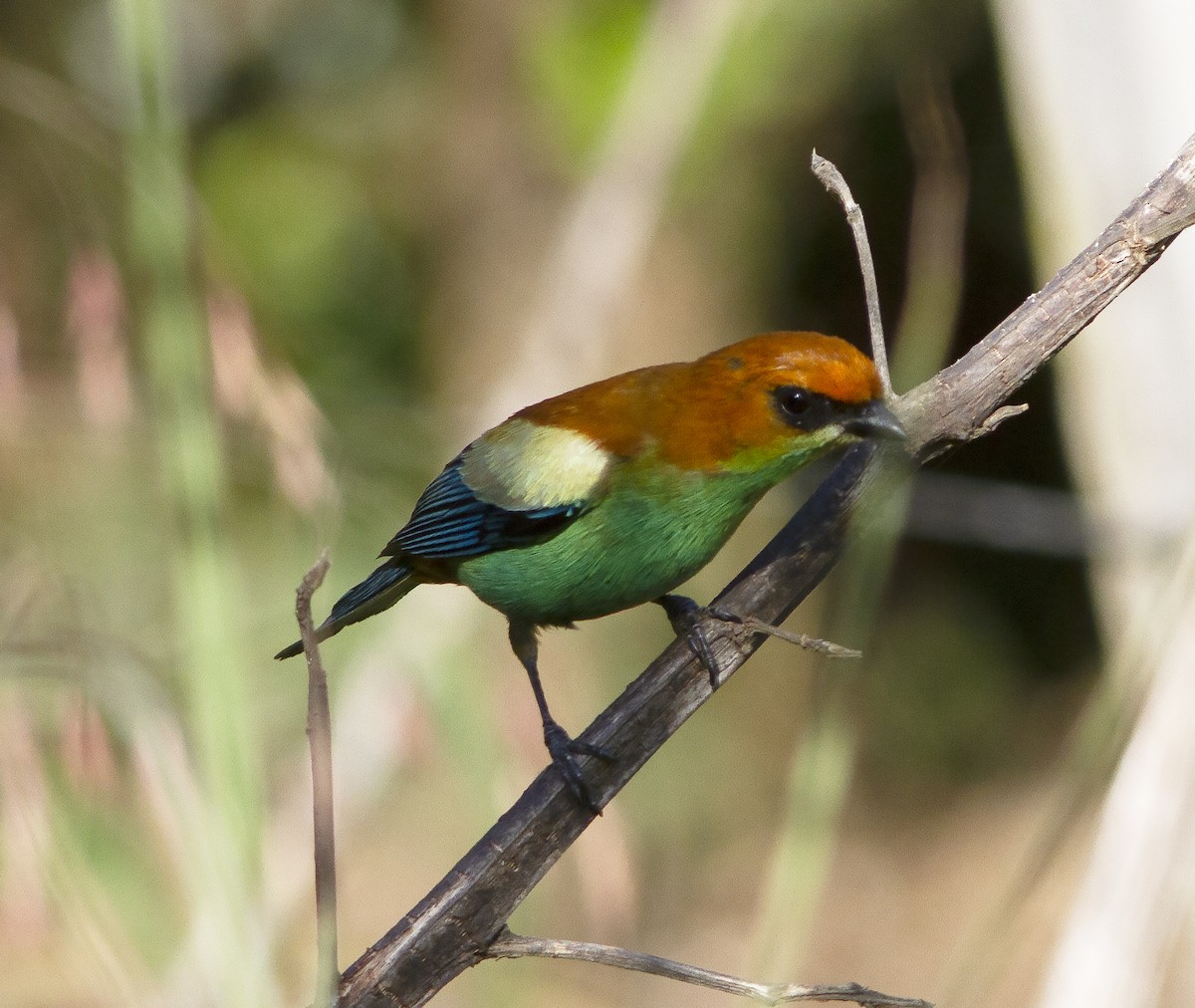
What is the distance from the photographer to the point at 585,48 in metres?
7.09

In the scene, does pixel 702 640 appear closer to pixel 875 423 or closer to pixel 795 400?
pixel 875 423

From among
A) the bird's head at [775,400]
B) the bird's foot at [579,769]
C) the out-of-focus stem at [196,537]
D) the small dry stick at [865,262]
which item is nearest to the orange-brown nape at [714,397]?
the bird's head at [775,400]

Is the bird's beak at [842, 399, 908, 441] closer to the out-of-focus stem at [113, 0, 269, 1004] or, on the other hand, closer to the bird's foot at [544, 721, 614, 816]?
the bird's foot at [544, 721, 614, 816]

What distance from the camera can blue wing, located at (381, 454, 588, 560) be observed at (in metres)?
3.40

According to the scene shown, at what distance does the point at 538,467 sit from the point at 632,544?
37 cm

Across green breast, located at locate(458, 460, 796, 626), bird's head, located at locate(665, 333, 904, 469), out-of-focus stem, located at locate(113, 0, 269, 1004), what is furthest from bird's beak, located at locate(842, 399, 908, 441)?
out-of-focus stem, located at locate(113, 0, 269, 1004)

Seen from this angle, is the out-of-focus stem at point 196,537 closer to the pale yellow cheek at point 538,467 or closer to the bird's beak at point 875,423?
the pale yellow cheek at point 538,467

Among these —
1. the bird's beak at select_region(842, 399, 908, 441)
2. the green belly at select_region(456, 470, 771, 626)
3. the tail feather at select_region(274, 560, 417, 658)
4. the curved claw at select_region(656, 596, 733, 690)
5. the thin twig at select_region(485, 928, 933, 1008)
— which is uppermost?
the tail feather at select_region(274, 560, 417, 658)

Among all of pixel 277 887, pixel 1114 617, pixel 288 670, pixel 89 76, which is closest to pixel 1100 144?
pixel 1114 617

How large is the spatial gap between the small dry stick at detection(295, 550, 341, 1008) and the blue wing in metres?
1.68

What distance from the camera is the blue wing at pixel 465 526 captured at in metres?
3.40

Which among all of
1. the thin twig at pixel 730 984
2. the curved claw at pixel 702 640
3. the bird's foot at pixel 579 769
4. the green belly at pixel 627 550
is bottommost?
the thin twig at pixel 730 984

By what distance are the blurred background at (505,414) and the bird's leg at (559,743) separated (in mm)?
103

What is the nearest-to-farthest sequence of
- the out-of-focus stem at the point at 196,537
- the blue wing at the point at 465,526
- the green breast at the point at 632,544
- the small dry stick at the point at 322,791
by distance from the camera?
1. the small dry stick at the point at 322,791
2. the out-of-focus stem at the point at 196,537
3. the green breast at the point at 632,544
4. the blue wing at the point at 465,526
